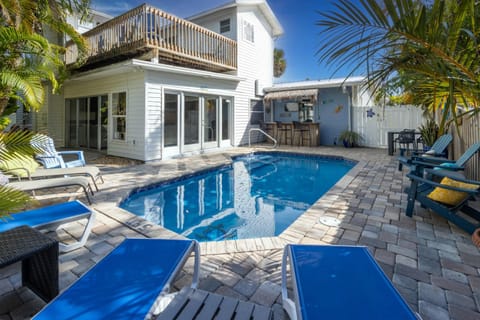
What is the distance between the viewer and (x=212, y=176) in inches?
298

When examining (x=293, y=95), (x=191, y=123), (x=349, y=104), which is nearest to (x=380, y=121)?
(x=349, y=104)

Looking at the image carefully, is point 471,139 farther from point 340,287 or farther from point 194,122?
point 194,122

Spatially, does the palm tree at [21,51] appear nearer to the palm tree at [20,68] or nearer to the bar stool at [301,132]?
the palm tree at [20,68]

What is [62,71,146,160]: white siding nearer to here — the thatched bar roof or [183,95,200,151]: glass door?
[183,95,200,151]: glass door

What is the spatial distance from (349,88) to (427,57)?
1150 cm

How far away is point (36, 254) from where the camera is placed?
185 centimetres

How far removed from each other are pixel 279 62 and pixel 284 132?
1044 centimetres

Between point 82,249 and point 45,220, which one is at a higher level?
point 45,220

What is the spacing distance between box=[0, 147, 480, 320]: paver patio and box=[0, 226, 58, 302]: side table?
0.13 metres

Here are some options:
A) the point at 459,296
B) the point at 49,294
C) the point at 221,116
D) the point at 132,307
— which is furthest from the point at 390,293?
the point at 221,116

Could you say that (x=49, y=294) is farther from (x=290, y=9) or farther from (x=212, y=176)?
(x=290, y=9)

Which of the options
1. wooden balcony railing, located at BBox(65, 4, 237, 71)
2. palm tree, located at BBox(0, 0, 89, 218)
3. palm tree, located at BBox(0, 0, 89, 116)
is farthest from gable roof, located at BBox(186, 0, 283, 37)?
palm tree, located at BBox(0, 0, 89, 116)

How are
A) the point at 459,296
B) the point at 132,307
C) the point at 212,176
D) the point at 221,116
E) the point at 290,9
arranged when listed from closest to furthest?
1. the point at 132,307
2. the point at 459,296
3. the point at 212,176
4. the point at 221,116
5. the point at 290,9

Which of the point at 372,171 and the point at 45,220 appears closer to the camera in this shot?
the point at 45,220
